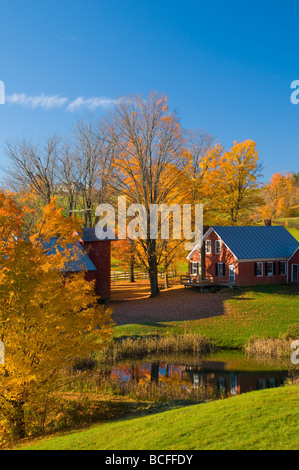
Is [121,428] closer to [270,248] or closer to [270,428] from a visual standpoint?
[270,428]

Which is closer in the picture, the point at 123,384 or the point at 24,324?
the point at 24,324

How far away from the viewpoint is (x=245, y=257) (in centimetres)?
3762

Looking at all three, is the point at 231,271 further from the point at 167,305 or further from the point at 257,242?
the point at 167,305

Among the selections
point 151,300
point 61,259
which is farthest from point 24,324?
point 151,300

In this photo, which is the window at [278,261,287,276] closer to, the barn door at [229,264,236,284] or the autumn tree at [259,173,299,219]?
the barn door at [229,264,236,284]

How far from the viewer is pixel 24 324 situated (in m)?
12.6

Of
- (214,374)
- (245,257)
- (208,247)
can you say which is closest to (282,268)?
(245,257)

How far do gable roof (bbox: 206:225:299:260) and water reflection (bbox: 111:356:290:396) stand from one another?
54.6 ft

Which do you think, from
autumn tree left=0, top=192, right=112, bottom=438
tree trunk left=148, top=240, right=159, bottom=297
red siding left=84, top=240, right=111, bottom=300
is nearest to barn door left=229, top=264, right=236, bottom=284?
tree trunk left=148, top=240, right=159, bottom=297

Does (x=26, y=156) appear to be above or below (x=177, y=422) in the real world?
above

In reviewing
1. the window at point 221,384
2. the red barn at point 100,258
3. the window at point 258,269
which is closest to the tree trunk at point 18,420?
the window at point 221,384

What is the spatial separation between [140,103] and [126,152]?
4167 mm

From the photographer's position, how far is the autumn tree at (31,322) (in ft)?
39.9

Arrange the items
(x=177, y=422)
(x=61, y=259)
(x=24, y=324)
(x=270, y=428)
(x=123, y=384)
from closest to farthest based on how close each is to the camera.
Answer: (x=270, y=428), (x=177, y=422), (x=24, y=324), (x=61, y=259), (x=123, y=384)
